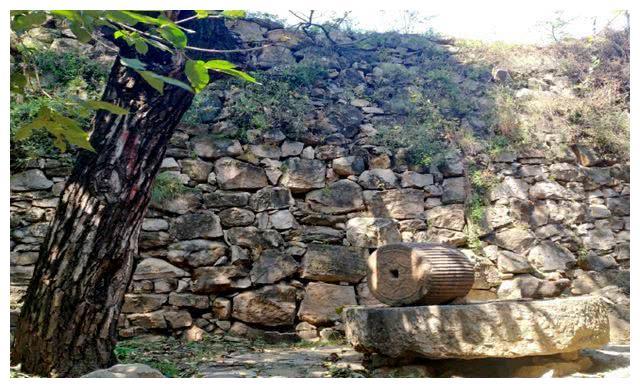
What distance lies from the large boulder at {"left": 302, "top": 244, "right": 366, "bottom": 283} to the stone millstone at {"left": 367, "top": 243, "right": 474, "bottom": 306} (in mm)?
1139

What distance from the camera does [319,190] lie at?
5.29 m

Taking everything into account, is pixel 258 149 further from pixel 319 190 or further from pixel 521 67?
pixel 521 67

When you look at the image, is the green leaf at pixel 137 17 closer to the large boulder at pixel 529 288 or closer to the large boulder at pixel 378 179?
the large boulder at pixel 378 179

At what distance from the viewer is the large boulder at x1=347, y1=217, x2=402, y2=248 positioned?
5.07 m

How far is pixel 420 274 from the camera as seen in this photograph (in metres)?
3.49

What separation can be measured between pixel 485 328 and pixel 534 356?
1.44 feet

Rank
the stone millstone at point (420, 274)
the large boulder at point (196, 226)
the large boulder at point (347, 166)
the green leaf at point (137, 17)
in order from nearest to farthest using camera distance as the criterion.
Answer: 1. the green leaf at point (137, 17)
2. the stone millstone at point (420, 274)
3. the large boulder at point (196, 226)
4. the large boulder at point (347, 166)

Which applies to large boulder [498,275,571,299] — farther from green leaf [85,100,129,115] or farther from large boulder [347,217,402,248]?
green leaf [85,100,129,115]

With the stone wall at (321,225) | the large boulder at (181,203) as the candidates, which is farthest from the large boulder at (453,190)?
the large boulder at (181,203)

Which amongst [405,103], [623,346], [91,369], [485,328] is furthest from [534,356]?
[405,103]

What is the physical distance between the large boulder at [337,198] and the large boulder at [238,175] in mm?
477

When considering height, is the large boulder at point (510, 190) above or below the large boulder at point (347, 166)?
below

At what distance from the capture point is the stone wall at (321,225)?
15.3 feet

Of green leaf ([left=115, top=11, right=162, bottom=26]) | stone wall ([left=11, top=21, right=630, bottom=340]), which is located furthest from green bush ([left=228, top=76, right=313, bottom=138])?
green leaf ([left=115, top=11, right=162, bottom=26])
